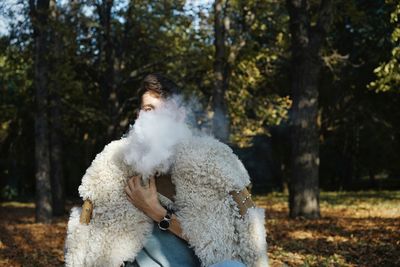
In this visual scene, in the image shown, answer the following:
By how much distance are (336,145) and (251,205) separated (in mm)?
29378

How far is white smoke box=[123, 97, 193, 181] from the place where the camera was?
2.54 metres

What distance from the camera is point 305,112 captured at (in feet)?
39.2

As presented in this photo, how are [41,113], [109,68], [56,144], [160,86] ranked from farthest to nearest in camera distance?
[109,68] < [56,144] < [41,113] < [160,86]

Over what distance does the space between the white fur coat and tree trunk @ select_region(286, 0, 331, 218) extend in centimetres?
961

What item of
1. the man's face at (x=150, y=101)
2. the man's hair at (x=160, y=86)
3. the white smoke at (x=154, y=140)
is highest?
the man's hair at (x=160, y=86)

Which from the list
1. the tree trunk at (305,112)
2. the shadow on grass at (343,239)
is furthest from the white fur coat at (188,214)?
the tree trunk at (305,112)

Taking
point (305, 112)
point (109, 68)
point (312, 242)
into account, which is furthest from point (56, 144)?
point (312, 242)

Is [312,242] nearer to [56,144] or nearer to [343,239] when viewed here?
[343,239]

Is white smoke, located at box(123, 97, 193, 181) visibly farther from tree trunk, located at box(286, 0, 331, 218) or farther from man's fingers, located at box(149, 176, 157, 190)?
tree trunk, located at box(286, 0, 331, 218)

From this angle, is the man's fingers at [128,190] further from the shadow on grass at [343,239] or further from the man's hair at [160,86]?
the shadow on grass at [343,239]

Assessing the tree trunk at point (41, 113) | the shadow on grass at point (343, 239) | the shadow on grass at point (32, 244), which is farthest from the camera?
the tree trunk at point (41, 113)

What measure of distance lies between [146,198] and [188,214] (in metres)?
0.21

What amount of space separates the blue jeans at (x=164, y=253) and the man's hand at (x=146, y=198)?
0.32ft

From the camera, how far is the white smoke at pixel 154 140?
2545 mm
